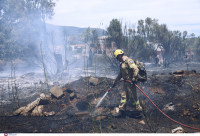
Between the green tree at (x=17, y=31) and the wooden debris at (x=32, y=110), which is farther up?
the green tree at (x=17, y=31)

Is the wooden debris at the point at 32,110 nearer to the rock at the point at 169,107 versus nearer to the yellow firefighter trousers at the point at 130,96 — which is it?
the yellow firefighter trousers at the point at 130,96

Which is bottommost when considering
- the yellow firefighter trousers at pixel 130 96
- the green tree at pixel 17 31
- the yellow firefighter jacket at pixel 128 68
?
the yellow firefighter trousers at pixel 130 96

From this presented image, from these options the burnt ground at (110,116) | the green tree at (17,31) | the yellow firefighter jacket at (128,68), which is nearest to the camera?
the burnt ground at (110,116)

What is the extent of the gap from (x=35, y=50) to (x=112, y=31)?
7985 millimetres

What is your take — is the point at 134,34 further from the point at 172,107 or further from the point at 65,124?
the point at 65,124

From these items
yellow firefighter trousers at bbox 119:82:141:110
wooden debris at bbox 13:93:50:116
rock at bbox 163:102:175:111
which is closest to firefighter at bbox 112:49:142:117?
yellow firefighter trousers at bbox 119:82:141:110

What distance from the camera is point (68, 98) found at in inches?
207

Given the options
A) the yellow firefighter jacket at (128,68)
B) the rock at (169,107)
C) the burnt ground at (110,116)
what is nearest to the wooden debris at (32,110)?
the burnt ground at (110,116)

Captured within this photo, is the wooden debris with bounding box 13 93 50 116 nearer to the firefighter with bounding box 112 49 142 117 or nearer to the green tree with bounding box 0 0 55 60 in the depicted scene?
the firefighter with bounding box 112 49 142 117

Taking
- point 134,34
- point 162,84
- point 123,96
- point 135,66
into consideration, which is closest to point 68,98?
point 123,96

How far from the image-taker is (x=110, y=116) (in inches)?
149

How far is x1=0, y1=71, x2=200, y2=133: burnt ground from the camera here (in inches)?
120

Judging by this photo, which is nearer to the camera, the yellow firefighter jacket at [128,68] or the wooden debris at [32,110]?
the yellow firefighter jacket at [128,68]

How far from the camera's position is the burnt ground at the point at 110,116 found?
9.96 feet
